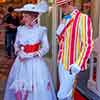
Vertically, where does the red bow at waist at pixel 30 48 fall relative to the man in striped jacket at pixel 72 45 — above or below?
below

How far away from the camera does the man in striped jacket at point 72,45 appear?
3.88 m

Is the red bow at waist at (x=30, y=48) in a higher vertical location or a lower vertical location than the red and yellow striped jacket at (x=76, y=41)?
lower

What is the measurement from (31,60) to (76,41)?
1.10 metres

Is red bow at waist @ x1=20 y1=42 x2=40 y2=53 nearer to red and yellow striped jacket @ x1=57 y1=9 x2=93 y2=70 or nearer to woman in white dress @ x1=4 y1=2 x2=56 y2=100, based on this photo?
woman in white dress @ x1=4 y1=2 x2=56 y2=100

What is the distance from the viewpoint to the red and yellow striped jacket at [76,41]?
3875mm

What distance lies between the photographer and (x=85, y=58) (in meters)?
3.87

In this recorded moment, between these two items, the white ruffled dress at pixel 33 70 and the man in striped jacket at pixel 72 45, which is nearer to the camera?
the man in striped jacket at pixel 72 45

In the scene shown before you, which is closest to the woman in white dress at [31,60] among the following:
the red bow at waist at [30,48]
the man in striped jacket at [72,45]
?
the red bow at waist at [30,48]

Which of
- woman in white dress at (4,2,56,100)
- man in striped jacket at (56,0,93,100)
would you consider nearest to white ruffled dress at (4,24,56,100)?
woman in white dress at (4,2,56,100)

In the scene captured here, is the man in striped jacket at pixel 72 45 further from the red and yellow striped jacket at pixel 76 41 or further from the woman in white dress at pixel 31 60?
the woman in white dress at pixel 31 60

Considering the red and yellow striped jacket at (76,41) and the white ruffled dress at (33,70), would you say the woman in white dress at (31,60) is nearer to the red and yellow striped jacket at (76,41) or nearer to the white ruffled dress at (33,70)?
the white ruffled dress at (33,70)

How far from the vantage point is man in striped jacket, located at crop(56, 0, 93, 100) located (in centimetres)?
388

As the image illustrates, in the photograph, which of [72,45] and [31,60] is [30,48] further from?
[72,45]

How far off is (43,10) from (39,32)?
28 centimetres
